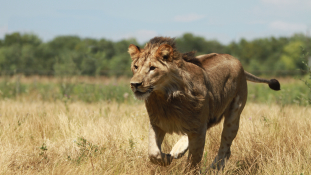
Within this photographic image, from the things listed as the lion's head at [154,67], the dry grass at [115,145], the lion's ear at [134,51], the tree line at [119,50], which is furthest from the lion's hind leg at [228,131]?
the tree line at [119,50]

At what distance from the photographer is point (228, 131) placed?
496cm

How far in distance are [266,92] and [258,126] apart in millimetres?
9484

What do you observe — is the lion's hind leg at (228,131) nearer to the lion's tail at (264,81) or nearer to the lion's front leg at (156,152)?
the lion's tail at (264,81)

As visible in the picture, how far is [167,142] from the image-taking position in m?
Result: 5.20

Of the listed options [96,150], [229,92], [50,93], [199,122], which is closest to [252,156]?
[229,92]

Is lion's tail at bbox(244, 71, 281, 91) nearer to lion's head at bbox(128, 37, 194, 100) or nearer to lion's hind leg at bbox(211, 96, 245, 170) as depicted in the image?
lion's hind leg at bbox(211, 96, 245, 170)

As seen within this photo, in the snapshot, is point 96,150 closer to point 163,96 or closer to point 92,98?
point 163,96

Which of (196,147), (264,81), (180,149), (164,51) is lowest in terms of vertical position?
(180,149)

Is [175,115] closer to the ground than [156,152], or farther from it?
farther from it

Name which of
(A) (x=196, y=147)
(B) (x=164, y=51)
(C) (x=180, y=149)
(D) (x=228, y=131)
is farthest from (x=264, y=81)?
(B) (x=164, y=51)

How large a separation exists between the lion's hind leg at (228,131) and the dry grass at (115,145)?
0.14m

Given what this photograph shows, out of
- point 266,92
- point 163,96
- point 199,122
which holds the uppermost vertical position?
point 163,96

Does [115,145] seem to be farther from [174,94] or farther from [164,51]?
[164,51]

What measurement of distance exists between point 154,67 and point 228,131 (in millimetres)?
1947
